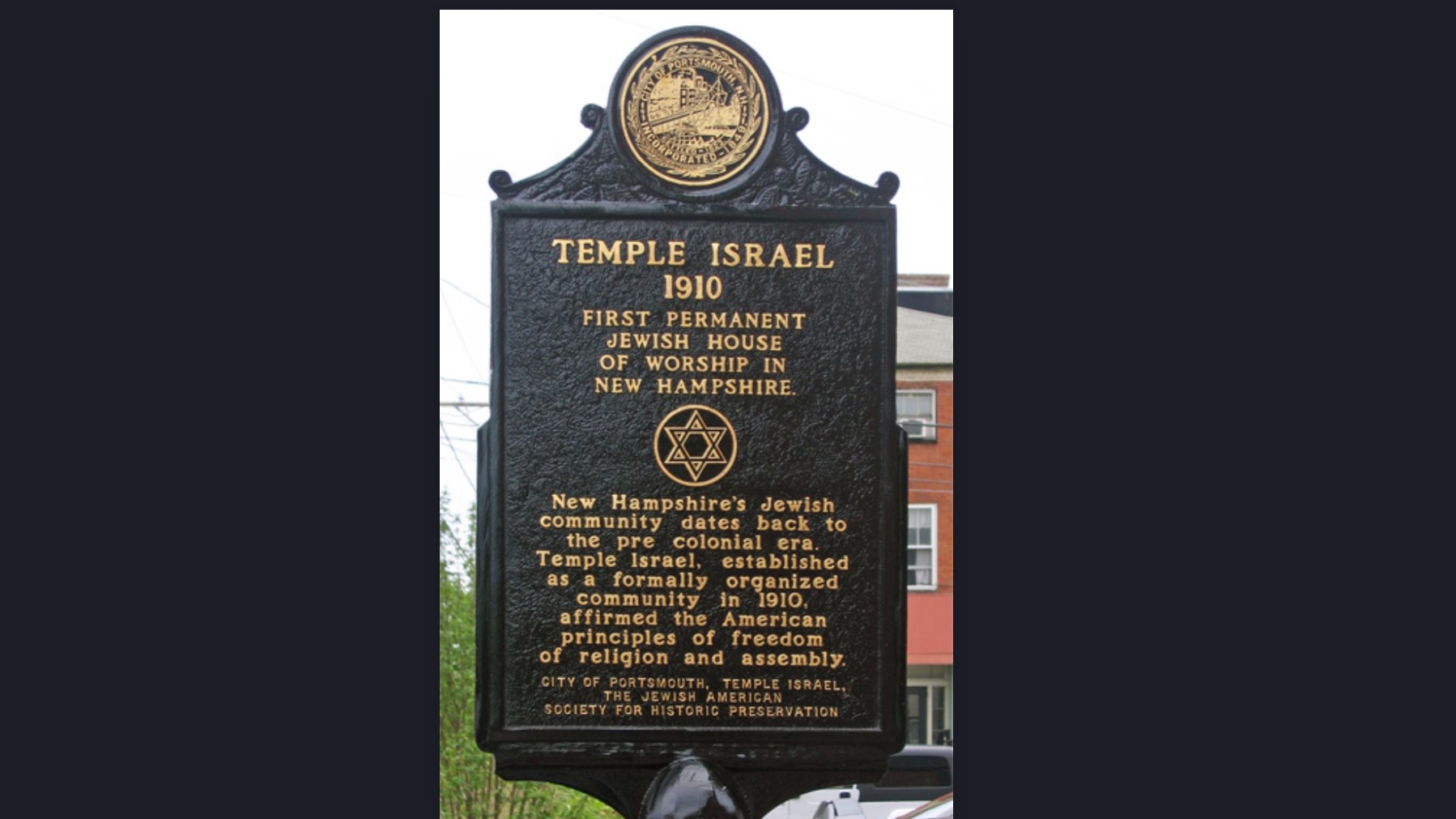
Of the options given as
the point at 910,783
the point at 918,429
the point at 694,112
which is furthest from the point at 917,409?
the point at 694,112

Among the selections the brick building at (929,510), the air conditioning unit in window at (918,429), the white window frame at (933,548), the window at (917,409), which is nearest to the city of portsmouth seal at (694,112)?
the brick building at (929,510)

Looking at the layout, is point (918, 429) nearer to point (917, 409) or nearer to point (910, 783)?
point (917, 409)

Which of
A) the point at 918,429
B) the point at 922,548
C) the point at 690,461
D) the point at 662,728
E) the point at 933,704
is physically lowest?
the point at 933,704

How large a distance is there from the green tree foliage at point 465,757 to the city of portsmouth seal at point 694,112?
19.6 ft

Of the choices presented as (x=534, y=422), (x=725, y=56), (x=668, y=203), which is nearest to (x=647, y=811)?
(x=534, y=422)

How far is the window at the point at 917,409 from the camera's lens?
1835cm

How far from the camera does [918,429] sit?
18.6 meters

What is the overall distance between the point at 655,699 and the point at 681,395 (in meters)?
1.31

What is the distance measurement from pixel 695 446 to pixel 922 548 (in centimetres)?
1360

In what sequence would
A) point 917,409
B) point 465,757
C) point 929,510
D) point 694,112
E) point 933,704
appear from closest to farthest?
point 694,112 < point 465,757 < point 917,409 < point 933,704 < point 929,510

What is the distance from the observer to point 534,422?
6387 mm

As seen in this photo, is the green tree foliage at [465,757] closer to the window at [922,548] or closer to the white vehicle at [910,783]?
the white vehicle at [910,783]

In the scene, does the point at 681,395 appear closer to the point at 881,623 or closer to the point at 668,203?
the point at 668,203

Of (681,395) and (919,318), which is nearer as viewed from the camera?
(681,395)
